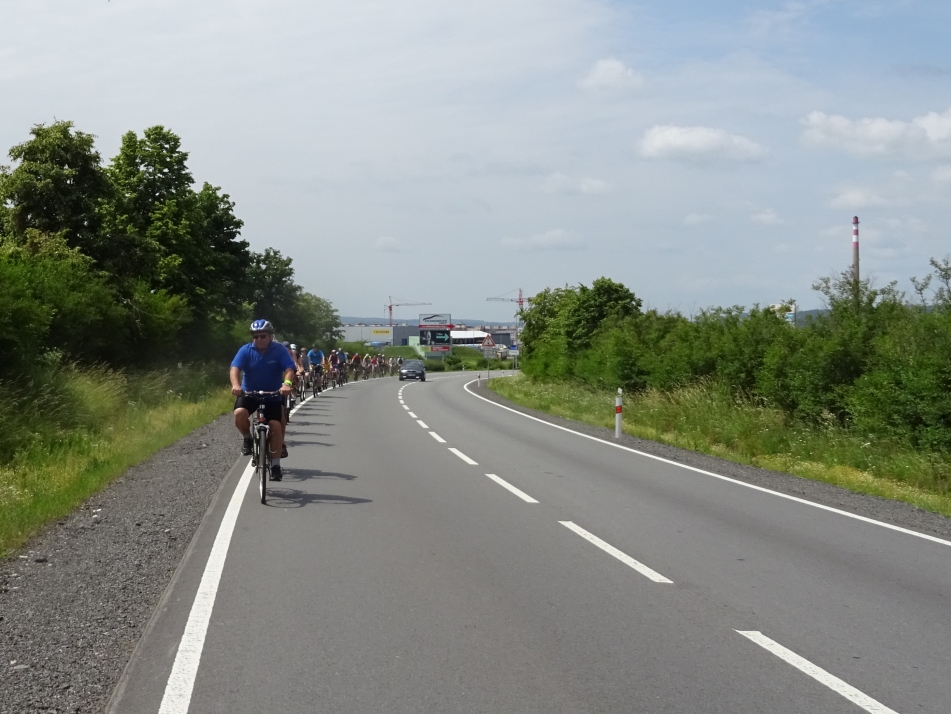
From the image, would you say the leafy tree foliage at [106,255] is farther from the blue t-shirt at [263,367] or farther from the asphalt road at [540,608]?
the asphalt road at [540,608]

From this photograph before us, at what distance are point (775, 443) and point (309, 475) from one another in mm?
10490

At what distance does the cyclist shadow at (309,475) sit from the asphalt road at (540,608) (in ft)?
1.97

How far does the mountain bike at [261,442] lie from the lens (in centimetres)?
1093

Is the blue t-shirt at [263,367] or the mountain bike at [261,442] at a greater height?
the blue t-shirt at [263,367]

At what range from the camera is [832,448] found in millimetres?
18703

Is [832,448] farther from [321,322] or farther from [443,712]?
[321,322]

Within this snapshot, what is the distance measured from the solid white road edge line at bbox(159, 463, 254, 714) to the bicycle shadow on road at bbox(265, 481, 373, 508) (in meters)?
1.59

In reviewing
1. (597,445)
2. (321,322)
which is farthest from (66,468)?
(321,322)

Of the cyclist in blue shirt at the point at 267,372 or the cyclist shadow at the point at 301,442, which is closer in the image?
the cyclist in blue shirt at the point at 267,372

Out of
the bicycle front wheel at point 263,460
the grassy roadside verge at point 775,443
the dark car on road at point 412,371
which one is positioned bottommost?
the dark car on road at point 412,371

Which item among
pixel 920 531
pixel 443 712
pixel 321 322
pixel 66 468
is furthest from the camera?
pixel 321 322

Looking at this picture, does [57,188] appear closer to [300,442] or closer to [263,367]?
[300,442]

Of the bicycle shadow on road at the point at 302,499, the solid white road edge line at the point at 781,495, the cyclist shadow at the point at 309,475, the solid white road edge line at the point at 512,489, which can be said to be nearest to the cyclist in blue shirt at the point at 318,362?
the solid white road edge line at the point at 781,495

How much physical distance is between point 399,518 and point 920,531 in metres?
5.31
